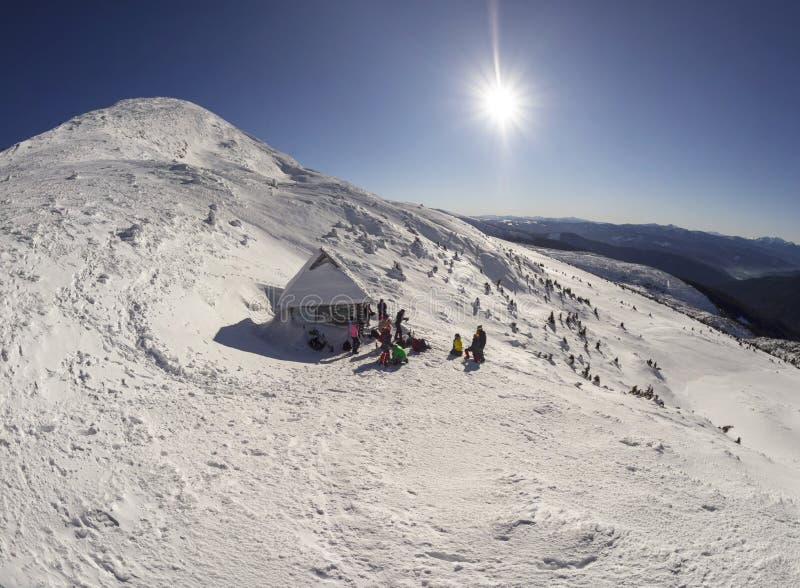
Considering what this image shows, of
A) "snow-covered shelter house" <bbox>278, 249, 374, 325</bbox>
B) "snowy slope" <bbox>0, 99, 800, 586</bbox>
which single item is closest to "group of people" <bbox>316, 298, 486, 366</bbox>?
"snowy slope" <bbox>0, 99, 800, 586</bbox>

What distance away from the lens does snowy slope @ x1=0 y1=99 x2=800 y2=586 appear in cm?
548

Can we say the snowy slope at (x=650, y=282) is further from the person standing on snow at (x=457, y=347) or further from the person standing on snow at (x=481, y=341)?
the person standing on snow at (x=457, y=347)

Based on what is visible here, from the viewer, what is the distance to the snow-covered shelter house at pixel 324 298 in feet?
53.0

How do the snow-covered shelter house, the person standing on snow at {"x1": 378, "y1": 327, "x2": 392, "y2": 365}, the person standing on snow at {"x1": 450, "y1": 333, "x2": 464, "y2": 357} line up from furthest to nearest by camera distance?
the snow-covered shelter house < the person standing on snow at {"x1": 450, "y1": 333, "x2": 464, "y2": 357} < the person standing on snow at {"x1": 378, "y1": 327, "x2": 392, "y2": 365}

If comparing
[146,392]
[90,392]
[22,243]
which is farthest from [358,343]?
[22,243]

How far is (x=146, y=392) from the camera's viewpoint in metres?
9.19

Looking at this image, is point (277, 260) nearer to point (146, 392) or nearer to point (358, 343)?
point (358, 343)

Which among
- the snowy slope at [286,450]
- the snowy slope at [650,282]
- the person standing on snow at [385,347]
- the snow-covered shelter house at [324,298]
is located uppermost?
the snowy slope at [650,282]

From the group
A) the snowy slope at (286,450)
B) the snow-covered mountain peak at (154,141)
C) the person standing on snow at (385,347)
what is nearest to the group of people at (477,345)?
the snowy slope at (286,450)

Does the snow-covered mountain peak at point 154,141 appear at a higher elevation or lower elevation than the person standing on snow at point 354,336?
higher

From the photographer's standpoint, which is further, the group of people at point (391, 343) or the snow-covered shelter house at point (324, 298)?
the snow-covered shelter house at point (324, 298)

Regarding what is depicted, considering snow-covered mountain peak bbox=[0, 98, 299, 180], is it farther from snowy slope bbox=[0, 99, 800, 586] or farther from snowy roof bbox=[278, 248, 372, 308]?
snowy roof bbox=[278, 248, 372, 308]

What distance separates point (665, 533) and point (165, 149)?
46.6m

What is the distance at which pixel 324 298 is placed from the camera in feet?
54.3
